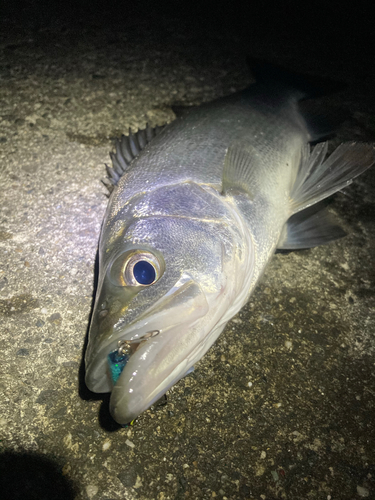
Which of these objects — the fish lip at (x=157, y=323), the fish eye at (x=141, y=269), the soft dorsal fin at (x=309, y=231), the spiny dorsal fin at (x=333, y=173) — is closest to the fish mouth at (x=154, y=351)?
the fish lip at (x=157, y=323)

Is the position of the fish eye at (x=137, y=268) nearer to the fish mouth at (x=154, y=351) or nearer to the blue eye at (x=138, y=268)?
the blue eye at (x=138, y=268)

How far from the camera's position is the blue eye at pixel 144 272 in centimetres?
163

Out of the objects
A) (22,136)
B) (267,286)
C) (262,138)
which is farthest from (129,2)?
(267,286)

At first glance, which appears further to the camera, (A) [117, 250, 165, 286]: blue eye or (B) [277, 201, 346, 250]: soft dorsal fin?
(B) [277, 201, 346, 250]: soft dorsal fin

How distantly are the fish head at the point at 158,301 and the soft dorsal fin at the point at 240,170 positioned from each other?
392mm

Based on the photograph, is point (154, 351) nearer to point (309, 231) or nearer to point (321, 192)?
point (309, 231)

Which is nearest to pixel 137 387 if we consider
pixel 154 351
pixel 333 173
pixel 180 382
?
pixel 154 351

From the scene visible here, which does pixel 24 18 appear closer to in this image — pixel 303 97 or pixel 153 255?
pixel 303 97

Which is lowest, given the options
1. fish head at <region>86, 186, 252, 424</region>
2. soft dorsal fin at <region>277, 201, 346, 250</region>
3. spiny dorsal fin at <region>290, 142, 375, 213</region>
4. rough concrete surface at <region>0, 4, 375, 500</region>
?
rough concrete surface at <region>0, 4, 375, 500</region>

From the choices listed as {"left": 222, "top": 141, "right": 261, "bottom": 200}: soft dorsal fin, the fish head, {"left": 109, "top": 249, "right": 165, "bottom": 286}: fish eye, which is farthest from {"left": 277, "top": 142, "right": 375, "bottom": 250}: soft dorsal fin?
{"left": 109, "top": 249, "right": 165, "bottom": 286}: fish eye

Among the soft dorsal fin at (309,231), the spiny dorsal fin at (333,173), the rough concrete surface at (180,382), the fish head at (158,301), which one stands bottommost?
the rough concrete surface at (180,382)

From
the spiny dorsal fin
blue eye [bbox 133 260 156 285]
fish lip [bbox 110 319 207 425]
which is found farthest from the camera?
the spiny dorsal fin

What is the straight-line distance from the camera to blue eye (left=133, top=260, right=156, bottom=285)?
1.63 metres

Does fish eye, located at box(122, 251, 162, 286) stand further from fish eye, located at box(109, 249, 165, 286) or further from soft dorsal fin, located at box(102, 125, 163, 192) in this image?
soft dorsal fin, located at box(102, 125, 163, 192)
